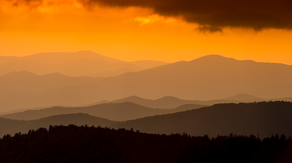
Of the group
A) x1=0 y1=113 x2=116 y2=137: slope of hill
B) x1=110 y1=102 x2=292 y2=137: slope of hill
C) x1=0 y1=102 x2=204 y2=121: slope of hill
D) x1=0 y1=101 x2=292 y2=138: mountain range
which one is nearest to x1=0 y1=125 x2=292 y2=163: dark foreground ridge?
x1=0 y1=101 x2=292 y2=138: mountain range

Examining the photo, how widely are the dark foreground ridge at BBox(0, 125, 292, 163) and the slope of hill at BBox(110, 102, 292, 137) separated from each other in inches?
1202

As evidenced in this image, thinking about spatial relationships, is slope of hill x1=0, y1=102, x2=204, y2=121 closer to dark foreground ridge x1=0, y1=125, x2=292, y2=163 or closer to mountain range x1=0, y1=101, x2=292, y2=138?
mountain range x1=0, y1=101, x2=292, y2=138

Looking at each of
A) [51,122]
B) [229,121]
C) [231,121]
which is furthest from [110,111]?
[231,121]

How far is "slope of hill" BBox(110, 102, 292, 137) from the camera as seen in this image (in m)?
54.7

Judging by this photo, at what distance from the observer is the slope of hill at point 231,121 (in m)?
54.7

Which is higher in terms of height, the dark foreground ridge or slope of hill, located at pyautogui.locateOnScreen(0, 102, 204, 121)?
slope of hill, located at pyautogui.locateOnScreen(0, 102, 204, 121)

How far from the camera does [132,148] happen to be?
2441 centimetres

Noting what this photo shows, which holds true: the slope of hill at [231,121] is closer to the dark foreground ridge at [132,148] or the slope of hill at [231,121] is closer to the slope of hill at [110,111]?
the dark foreground ridge at [132,148]

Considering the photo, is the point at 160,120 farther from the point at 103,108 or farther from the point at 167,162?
the point at 103,108

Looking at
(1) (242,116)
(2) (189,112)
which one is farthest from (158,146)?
→ (2) (189,112)

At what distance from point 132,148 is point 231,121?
123ft

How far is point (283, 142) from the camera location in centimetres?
2228

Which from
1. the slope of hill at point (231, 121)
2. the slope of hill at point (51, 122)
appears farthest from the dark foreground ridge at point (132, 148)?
the slope of hill at point (51, 122)

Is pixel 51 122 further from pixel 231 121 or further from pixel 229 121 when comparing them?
pixel 231 121
